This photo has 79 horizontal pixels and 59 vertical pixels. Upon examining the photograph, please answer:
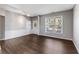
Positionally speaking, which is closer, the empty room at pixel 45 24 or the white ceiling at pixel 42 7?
the white ceiling at pixel 42 7

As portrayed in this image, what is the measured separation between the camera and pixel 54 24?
7.01 meters

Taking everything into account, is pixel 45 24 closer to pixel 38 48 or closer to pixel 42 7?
pixel 42 7

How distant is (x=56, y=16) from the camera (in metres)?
6.66

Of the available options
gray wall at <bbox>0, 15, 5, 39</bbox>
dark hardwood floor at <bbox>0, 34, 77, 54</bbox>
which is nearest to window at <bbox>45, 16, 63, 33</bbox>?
dark hardwood floor at <bbox>0, 34, 77, 54</bbox>

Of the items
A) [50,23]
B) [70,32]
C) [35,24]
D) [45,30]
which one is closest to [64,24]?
[70,32]

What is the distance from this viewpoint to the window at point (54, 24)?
6485mm

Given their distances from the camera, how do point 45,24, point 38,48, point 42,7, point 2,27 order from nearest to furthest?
point 38,48 → point 42,7 → point 2,27 → point 45,24

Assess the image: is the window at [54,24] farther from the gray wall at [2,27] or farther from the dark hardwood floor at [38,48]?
the gray wall at [2,27]

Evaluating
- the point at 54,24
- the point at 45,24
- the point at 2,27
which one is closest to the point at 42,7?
the point at 54,24

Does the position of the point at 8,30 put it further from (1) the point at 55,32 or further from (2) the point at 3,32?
(1) the point at 55,32

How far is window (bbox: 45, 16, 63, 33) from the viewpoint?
21.3 feet

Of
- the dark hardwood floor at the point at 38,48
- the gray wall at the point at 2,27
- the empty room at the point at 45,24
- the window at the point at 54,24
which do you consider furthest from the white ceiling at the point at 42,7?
the dark hardwood floor at the point at 38,48

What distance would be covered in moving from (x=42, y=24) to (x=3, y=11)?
4.09m

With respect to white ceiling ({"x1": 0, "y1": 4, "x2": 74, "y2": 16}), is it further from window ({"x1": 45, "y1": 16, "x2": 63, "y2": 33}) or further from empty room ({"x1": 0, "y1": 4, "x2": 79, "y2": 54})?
window ({"x1": 45, "y1": 16, "x2": 63, "y2": 33})
